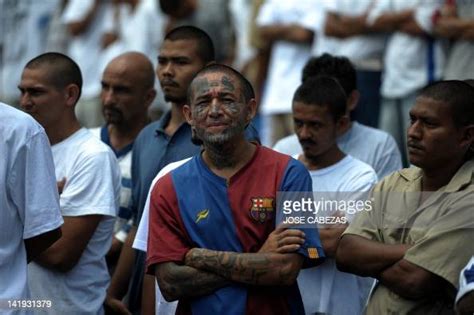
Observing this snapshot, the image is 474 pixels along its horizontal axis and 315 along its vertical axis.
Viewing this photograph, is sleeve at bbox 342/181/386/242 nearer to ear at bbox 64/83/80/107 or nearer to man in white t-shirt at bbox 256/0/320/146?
ear at bbox 64/83/80/107

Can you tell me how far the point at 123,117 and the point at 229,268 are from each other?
9.55ft

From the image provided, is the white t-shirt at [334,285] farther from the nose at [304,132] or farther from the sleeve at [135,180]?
the sleeve at [135,180]

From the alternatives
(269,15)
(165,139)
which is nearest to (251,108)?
(165,139)

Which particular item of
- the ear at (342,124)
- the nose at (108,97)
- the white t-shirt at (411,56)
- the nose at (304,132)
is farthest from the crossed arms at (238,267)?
the white t-shirt at (411,56)

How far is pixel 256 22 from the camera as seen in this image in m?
13.5

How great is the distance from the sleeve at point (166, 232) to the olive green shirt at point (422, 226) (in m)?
0.87

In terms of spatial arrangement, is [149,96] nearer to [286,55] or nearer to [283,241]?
[283,241]

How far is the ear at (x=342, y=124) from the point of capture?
346 inches

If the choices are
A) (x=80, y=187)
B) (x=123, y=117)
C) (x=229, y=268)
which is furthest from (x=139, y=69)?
(x=229, y=268)

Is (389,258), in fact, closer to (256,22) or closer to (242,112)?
(242,112)

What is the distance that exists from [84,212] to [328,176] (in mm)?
1406

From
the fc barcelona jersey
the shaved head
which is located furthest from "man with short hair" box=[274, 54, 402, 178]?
the fc barcelona jersey

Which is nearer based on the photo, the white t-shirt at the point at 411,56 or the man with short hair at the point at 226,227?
the man with short hair at the point at 226,227

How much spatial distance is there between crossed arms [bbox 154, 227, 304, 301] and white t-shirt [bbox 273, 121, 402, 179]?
2209mm
